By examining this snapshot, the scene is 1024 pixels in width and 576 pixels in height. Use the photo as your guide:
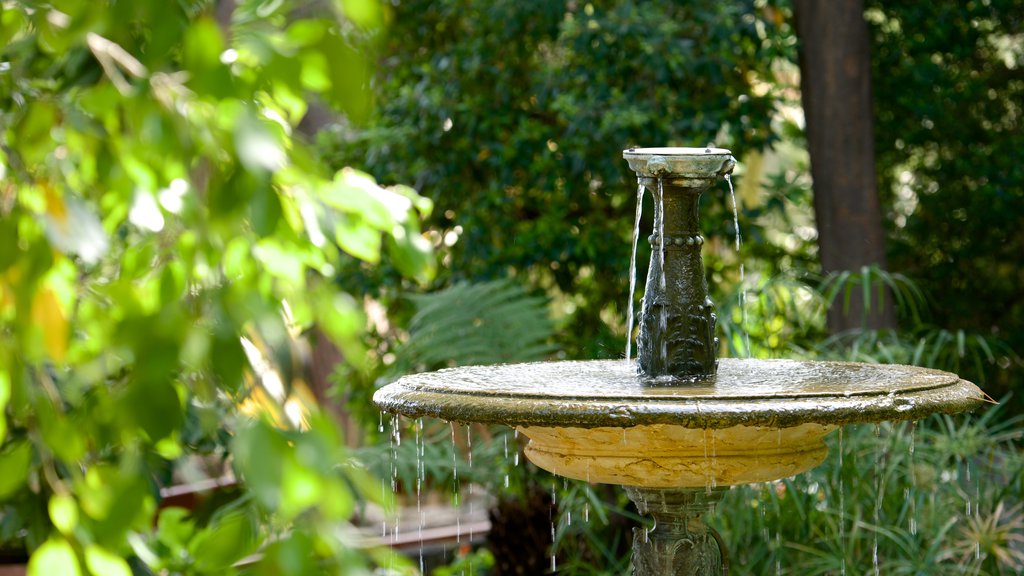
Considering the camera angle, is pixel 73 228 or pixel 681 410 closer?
pixel 73 228

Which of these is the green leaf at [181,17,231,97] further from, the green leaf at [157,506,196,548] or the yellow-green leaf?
the green leaf at [157,506,196,548]

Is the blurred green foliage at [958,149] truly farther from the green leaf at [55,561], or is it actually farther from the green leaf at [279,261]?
the green leaf at [55,561]

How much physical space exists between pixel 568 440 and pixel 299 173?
8.33 feet

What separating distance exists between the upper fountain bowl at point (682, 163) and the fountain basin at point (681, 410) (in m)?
0.61

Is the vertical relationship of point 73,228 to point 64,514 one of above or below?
above

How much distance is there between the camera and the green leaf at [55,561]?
0.92m

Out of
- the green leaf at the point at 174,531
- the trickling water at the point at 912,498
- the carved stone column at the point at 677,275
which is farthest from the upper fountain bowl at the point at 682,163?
the trickling water at the point at 912,498

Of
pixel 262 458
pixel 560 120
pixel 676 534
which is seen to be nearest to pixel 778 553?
pixel 676 534

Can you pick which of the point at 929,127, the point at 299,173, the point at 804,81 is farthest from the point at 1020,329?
the point at 299,173

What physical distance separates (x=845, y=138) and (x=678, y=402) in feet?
14.5

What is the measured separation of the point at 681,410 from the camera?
298 cm

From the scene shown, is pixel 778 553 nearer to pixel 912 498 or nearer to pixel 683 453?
pixel 912 498

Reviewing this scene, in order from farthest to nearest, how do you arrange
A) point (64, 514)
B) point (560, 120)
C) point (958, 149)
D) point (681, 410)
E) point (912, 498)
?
1. point (958, 149)
2. point (560, 120)
3. point (912, 498)
4. point (681, 410)
5. point (64, 514)

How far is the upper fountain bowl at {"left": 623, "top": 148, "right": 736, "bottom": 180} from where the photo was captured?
3.65 meters
